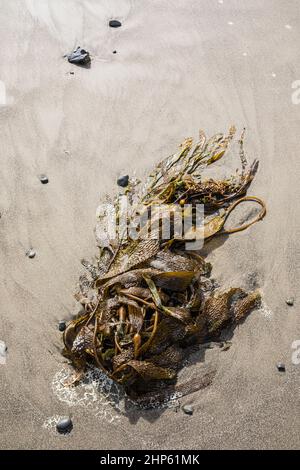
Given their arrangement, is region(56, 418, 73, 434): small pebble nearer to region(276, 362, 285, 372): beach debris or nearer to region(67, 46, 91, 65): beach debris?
region(276, 362, 285, 372): beach debris

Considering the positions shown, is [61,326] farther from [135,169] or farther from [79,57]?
[79,57]

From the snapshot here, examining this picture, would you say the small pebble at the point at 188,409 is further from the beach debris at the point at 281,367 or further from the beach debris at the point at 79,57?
the beach debris at the point at 79,57

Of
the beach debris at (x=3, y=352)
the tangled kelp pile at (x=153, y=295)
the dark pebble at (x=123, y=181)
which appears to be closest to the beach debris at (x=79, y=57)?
the dark pebble at (x=123, y=181)

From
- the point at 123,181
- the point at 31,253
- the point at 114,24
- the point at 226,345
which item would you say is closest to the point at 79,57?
the point at 114,24

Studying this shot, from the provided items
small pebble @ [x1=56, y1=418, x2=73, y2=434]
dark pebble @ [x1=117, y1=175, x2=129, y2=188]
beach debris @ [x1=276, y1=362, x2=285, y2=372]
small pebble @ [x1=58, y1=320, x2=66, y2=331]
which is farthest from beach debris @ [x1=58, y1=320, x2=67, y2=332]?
beach debris @ [x1=276, y1=362, x2=285, y2=372]

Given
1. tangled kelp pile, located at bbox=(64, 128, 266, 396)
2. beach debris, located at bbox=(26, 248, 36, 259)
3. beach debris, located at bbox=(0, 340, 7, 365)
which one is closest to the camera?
tangled kelp pile, located at bbox=(64, 128, 266, 396)

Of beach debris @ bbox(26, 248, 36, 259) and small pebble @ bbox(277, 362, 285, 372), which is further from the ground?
beach debris @ bbox(26, 248, 36, 259)
